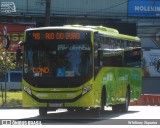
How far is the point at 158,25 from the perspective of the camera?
233ft

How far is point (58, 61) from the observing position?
23.1 metres

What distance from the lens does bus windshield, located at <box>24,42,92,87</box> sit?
22.9 metres

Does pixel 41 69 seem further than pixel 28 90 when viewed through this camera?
No

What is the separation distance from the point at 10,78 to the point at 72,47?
127 ft

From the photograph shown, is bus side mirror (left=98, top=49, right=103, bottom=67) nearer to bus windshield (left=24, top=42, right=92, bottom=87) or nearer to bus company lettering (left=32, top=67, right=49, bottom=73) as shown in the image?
bus windshield (left=24, top=42, right=92, bottom=87)

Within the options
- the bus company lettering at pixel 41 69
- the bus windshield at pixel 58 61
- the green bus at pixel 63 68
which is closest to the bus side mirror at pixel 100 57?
the green bus at pixel 63 68

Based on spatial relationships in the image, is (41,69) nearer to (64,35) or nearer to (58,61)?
(58,61)

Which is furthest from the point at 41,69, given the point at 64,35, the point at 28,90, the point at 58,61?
the point at 64,35

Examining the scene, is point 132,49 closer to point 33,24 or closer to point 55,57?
point 55,57

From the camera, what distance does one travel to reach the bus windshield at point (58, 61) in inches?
901

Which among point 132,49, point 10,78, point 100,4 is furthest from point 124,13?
point 132,49

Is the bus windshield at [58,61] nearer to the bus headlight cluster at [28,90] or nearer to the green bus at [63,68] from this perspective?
the green bus at [63,68]

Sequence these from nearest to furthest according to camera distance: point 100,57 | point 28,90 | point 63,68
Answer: point 63,68 → point 28,90 → point 100,57

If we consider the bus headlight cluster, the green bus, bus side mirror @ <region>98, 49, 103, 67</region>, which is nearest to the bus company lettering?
the green bus
